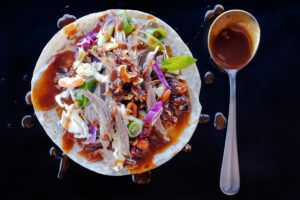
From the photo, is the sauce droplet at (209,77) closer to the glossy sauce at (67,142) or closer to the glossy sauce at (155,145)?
the glossy sauce at (155,145)

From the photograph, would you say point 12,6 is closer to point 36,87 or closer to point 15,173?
point 36,87

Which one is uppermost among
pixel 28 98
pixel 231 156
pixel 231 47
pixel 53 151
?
pixel 231 47

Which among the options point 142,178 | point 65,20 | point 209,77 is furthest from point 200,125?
point 65,20

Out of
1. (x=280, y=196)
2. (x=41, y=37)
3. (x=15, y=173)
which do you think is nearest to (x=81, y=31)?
(x=41, y=37)

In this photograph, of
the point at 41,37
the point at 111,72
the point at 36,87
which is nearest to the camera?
the point at 111,72

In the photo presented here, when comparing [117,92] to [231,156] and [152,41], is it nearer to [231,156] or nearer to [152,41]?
[152,41]

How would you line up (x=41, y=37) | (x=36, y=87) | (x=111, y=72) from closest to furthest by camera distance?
1. (x=111, y=72)
2. (x=36, y=87)
3. (x=41, y=37)

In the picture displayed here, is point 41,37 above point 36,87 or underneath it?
above

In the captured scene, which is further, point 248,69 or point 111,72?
point 248,69
